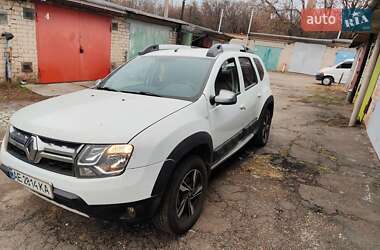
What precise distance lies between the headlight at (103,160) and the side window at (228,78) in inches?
57.0

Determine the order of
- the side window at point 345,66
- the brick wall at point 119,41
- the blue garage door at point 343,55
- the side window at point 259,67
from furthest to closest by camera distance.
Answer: the blue garage door at point 343,55, the side window at point 345,66, the brick wall at point 119,41, the side window at point 259,67

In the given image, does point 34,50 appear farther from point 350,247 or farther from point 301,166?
point 350,247

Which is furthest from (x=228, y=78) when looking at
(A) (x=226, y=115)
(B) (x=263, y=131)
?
(B) (x=263, y=131)

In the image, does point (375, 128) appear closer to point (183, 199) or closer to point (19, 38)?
point (183, 199)

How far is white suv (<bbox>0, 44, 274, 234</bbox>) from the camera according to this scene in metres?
2.01

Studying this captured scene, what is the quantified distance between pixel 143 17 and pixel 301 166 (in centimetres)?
989

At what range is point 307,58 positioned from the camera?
94.6 ft

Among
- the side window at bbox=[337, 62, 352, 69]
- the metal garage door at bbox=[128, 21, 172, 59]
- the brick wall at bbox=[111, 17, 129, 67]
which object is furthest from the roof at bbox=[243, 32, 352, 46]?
the brick wall at bbox=[111, 17, 129, 67]

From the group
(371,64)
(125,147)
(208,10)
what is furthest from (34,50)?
(208,10)

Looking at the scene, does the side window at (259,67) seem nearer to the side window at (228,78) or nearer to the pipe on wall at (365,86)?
the side window at (228,78)

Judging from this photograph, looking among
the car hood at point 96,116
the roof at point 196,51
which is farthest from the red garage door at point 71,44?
the car hood at point 96,116

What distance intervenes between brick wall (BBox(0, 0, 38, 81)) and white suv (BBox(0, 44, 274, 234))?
6.42 m

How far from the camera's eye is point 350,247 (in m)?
2.69

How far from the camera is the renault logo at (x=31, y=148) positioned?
217 centimetres
